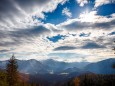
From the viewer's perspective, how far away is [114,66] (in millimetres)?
19281

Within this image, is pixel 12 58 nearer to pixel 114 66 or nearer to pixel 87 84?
pixel 114 66

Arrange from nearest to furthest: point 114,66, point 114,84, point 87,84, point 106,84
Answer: point 114,66 < point 87,84 < point 114,84 < point 106,84

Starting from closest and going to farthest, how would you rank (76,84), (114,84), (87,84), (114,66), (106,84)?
1. (114,66)
2. (76,84)
3. (87,84)
4. (114,84)
5. (106,84)

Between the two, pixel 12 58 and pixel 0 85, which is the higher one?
pixel 12 58

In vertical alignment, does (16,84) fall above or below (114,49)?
below

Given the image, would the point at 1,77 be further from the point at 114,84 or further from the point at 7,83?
the point at 114,84

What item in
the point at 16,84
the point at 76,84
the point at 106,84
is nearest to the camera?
the point at 16,84

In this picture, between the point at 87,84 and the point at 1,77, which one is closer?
the point at 1,77

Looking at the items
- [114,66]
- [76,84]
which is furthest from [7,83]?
[76,84]

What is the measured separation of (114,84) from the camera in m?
161

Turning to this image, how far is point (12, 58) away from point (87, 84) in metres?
91.2

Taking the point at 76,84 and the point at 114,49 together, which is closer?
the point at 114,49

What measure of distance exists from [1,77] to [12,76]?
236 cm

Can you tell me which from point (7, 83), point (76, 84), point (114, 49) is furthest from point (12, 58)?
point (76, 84)
